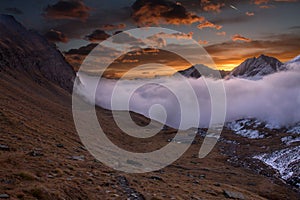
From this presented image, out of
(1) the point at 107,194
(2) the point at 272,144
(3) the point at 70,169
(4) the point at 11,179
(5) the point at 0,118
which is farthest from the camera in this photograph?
(2) the point at 272,144

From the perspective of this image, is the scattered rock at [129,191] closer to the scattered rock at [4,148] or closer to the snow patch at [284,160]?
the scattered rock at [4,148]

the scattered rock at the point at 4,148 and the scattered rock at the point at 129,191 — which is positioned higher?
the scattered rock at the point at 4,148

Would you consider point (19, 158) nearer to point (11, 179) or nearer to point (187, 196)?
point (11, 179)

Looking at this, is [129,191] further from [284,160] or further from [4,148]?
[284,160]

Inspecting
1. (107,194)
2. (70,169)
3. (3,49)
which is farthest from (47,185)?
(3,49)

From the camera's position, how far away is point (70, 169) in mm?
32156

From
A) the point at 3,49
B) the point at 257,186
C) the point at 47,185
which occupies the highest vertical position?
the point at 3,49

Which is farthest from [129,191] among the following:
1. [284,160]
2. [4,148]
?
[284,160]

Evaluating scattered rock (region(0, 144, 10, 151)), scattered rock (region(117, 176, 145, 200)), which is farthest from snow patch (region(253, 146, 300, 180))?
scattered rock (region(0, 144, 10, 151))

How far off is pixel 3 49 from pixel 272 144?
724 ft

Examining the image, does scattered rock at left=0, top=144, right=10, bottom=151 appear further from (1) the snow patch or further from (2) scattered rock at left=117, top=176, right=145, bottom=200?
(1) the snow patch

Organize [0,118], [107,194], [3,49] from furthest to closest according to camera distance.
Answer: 1. [3,49]
2. [0,118]
3. [107,194]

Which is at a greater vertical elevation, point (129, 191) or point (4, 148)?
point (4, 148)

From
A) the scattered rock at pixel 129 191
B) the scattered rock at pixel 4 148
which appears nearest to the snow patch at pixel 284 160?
the scattered rock at pixel 129 191
